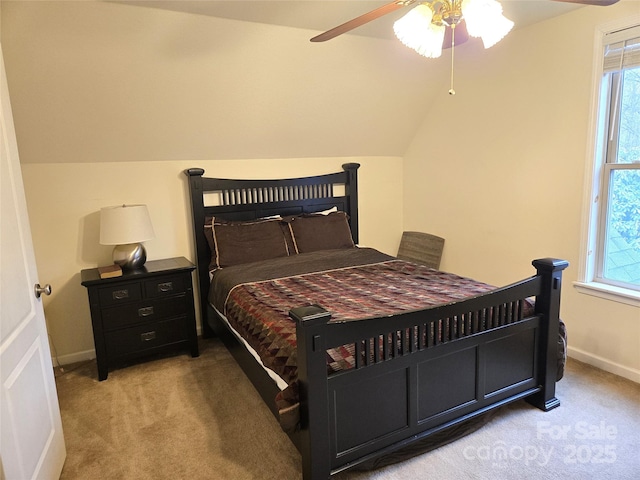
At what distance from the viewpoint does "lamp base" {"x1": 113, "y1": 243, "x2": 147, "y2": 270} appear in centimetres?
312

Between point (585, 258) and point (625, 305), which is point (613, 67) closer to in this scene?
point (585, 258)

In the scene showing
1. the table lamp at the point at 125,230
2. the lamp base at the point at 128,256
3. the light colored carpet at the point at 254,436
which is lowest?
the light colored carpet at the point at 254,436

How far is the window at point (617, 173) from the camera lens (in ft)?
8.56

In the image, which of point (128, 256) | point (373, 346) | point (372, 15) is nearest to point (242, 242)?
point (128, 256)

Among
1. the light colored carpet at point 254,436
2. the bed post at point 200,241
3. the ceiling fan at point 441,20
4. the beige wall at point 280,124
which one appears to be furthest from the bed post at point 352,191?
the ceiling fan at point 441,20

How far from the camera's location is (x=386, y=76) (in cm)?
352

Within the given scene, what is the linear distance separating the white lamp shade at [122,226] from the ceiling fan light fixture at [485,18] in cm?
239

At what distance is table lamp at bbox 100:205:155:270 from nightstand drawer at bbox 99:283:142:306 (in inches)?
8.1

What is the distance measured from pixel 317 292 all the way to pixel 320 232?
1116mm

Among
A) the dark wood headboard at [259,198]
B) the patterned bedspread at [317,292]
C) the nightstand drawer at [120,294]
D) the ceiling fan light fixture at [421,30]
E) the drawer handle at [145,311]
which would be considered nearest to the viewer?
the ceiling fan light fixture at [421,30]

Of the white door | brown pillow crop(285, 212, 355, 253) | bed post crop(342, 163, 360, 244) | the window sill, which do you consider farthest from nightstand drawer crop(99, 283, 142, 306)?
the window sill

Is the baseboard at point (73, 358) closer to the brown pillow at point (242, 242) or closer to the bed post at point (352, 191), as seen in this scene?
the brown pillow at point (242, 242)

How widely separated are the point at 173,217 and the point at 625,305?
3224mm

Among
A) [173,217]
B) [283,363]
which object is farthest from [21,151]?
[283,363]
